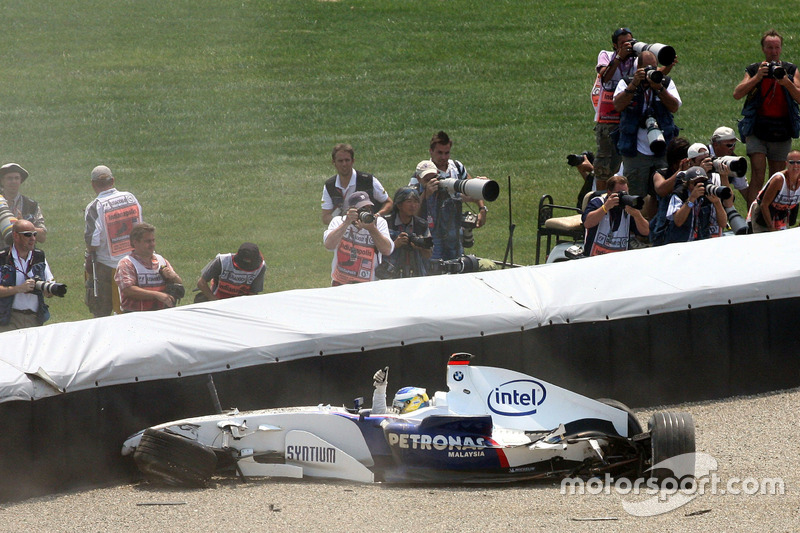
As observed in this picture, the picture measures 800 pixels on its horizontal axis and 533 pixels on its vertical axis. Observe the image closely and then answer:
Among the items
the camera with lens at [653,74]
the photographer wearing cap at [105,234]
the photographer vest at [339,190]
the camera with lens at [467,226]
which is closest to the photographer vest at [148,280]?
the photographer wearing cap at [105,234]

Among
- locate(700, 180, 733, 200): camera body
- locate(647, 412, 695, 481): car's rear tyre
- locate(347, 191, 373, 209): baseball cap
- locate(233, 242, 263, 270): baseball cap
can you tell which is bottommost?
locate(647, 412, 695, 481): car's rear tyre

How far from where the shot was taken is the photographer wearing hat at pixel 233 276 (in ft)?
30.6

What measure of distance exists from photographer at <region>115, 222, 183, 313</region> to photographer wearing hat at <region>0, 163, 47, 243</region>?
1.77m

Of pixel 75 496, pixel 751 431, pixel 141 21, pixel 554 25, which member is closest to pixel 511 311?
pixel 751 431

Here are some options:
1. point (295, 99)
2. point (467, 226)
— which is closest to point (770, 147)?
point (467, 226)

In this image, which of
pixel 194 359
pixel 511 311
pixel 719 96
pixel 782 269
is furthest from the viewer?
pixel 719 96

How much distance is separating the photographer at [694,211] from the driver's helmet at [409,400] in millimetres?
3533

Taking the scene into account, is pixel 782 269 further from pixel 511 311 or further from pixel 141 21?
pixel 141 21

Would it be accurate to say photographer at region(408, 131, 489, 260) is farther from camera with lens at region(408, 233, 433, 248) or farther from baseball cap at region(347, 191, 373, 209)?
baseball cap at region(347, 191, 373, 209)

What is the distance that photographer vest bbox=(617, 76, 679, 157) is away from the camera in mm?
10375

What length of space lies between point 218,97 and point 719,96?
35.0 feet

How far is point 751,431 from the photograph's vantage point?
7688mm

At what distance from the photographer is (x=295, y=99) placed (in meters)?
22.6

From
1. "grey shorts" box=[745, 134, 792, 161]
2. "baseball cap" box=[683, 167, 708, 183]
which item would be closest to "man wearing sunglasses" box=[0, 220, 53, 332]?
"baseball cap" box=[683, 167, 708, 183]
